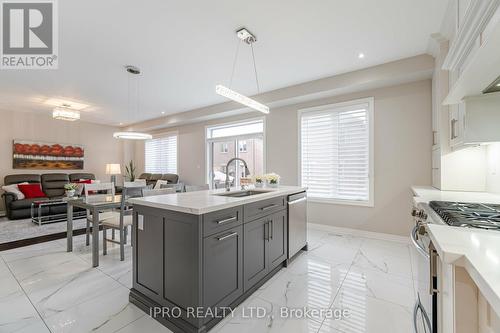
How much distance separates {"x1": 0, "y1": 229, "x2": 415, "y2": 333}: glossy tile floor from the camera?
1710mm

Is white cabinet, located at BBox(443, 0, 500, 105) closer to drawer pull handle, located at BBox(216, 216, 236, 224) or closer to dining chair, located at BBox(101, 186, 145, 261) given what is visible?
drawer pull handle, located at BBox(216, 216, 236, 224)

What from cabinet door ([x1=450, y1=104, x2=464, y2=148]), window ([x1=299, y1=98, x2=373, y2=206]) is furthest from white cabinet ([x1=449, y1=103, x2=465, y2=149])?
window ([x1=299, y1=98, x2=373, y2=206])

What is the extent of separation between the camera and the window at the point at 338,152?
3902mm

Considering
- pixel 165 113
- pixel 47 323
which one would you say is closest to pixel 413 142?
pixel 47 323

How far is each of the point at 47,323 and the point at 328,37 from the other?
→ 4.02m

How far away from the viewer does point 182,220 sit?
1.63m

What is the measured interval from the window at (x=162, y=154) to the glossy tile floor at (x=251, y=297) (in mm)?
4437

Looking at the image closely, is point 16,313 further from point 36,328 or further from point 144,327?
point 144,327

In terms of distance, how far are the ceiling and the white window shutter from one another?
2.79 feet

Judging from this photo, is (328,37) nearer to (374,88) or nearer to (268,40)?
(268,40)

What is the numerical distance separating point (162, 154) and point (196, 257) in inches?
267

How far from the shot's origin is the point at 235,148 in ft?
19.0

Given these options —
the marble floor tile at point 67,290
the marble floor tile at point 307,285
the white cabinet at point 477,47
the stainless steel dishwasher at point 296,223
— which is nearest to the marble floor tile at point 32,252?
the marble floor tile at point 67,290

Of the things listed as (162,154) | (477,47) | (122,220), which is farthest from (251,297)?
(162,154)
